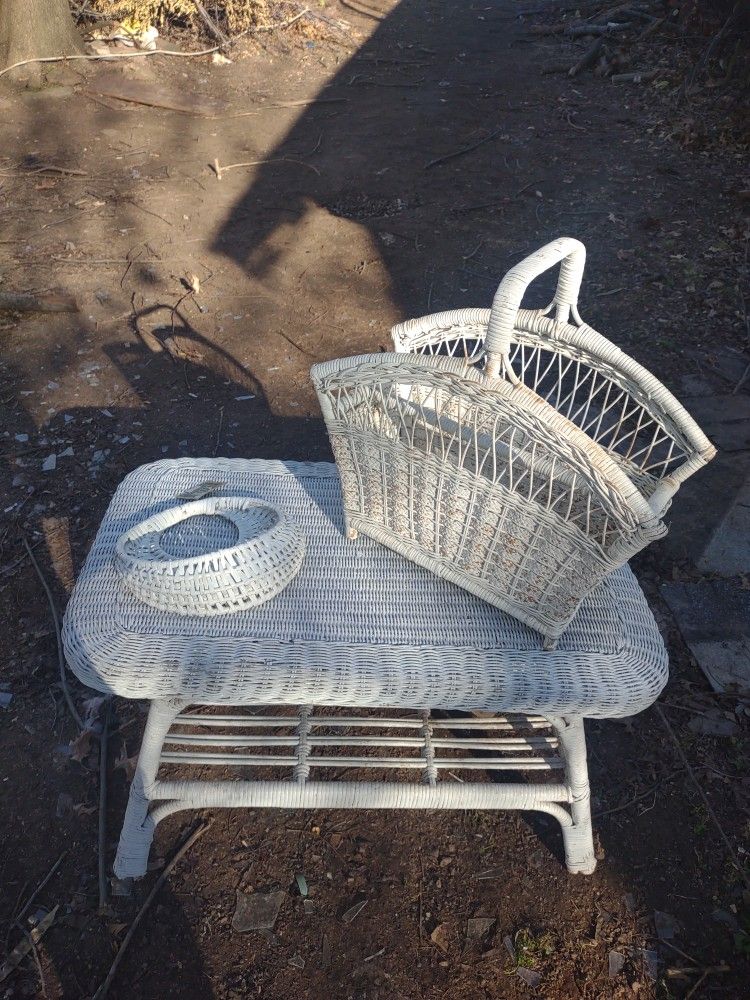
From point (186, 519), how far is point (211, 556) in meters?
0.32

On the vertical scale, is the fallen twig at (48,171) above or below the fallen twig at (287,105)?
→ below

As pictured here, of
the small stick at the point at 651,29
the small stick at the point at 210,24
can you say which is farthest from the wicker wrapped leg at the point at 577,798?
the small stick at the point at 651,29

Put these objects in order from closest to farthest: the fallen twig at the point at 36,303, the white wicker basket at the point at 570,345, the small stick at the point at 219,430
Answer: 1. the white wicker basket at the point at 570,345
2. the small stick at the point at 219,430
3. the fallen twig at the point at 36,303

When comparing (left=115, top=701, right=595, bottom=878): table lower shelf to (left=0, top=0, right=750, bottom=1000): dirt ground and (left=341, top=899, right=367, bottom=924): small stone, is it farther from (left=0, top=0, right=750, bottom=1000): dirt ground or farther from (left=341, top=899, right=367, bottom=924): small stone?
(left=341, top=899, right=367, bottom=924): small stone

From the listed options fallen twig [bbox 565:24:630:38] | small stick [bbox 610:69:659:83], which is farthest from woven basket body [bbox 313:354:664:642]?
fallen twig [bbox 565:24:630:38]

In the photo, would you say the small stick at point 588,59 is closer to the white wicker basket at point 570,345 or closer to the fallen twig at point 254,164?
the fallen twig at point 254,164

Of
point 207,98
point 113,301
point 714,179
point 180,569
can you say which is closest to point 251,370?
point 113,301

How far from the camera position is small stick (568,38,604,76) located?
26.5 feet

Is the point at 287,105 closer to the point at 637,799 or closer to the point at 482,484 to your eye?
the point at 482,484

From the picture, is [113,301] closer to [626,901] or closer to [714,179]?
[626,901]

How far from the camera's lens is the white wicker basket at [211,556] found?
69.1 inches

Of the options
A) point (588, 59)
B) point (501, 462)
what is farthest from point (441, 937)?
point (588, 59)

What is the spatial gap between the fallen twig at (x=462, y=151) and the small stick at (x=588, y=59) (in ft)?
7.01

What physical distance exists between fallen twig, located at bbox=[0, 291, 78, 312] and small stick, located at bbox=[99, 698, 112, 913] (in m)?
2.87
